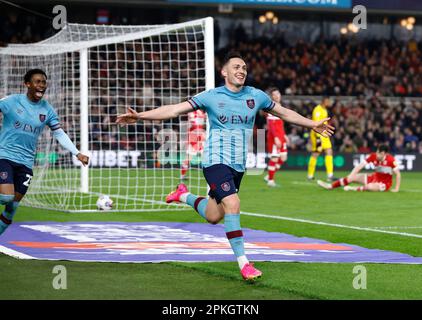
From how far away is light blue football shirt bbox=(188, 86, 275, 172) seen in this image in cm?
959

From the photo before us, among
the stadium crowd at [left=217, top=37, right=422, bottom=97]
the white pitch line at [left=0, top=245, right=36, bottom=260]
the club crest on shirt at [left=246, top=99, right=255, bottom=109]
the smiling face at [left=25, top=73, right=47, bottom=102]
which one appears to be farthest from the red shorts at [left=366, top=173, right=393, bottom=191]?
the stadium crowd at [left=217, top=37, right=422, bottom=97]

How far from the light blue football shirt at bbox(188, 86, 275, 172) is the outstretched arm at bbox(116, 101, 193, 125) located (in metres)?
0.18

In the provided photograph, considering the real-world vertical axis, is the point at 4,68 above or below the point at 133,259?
above

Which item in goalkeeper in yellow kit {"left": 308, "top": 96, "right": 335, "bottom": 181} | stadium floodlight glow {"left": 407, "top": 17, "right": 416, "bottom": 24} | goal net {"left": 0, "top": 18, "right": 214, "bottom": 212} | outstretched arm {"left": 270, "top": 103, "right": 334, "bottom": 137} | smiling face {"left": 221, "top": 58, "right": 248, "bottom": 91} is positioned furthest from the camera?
stadium floodlight glow {"left": 407, "top": 17, "right": 416, "bottom": 24}

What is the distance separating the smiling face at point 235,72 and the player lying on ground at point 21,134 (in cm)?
220

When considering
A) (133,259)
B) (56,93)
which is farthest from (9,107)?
(56,93)

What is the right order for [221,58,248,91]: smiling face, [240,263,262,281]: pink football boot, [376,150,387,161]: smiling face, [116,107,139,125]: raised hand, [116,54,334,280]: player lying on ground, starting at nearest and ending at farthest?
1. [240,263,262,281]: pink football boot
2. [116,107,139,125]: raised hand
3. [116,54,334,280]: player lying on ground
4. [221,58,248,91]: smiling face
5. [376,150,387,161]: smiling face

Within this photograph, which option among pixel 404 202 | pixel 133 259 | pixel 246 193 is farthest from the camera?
pixel 246 193

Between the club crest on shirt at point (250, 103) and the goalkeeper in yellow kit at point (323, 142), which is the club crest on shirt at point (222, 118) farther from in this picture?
the goalkeeper in yellow kit at point (323, 142)

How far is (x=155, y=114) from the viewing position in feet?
30.5

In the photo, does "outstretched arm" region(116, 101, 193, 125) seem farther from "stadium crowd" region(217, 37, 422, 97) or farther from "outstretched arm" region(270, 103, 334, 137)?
"stadium crowd" region(217, 37, 422, 97)
